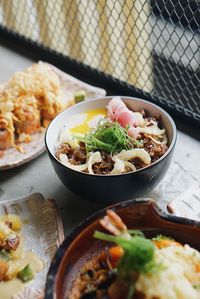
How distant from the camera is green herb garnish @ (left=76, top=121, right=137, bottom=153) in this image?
3.54 ft

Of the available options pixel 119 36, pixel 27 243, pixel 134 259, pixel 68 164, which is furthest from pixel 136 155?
pixel 119 36

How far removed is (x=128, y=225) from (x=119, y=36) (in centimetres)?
91

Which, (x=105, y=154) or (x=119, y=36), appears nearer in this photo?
(x=105, y=154)

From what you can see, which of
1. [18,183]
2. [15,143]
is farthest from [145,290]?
[15,143]

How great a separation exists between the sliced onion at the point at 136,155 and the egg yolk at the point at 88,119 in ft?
0.59

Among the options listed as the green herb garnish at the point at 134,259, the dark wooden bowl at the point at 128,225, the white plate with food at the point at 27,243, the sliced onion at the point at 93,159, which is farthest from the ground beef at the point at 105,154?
the green herb garnish at the point at 134,259

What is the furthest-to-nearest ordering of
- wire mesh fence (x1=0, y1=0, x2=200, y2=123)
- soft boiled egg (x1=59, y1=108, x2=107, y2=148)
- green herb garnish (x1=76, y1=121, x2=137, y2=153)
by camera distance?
wire mesh fence (x1=0, y1=0, x2=200, y2=123) → soft boiled egg (x1=59, y1=108, x2=107, y2=148) → green herb garnish (x1=76, y1=121, x2=137, y2=153)

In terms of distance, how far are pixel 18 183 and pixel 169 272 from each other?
654 millimetres

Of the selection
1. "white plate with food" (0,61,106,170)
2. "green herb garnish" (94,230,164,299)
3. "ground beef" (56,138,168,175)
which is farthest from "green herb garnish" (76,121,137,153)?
"green herb garnish" (94,230,164,299)

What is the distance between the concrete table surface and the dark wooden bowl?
29cm

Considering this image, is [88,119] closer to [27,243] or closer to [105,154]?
[105,154]

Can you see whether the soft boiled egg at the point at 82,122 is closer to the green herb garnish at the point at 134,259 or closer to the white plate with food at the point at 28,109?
the white plate with food at the point at 28,109

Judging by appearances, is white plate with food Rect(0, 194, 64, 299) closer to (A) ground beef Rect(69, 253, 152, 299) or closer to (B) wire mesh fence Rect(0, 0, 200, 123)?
(A) ground beef Rect(69, 253, 152, 299)

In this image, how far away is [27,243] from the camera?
1.06m
